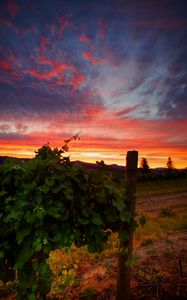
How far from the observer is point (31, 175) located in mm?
3604

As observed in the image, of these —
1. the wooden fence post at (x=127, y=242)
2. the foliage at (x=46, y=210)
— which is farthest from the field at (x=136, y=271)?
the foliage at (x=46, y=210)

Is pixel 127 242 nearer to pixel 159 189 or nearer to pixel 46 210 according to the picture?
pixel 46 210

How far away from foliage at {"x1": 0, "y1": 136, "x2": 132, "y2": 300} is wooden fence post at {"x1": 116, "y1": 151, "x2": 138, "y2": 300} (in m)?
0.25

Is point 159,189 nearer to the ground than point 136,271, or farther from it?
farther from it

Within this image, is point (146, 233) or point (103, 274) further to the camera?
point (146, 233)

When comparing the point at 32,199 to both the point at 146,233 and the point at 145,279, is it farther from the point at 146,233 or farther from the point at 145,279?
the point at 146,233

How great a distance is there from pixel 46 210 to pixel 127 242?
1506 millimetres

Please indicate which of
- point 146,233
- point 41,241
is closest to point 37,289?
point 41,241

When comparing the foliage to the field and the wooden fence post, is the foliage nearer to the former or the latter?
the wooden fence post

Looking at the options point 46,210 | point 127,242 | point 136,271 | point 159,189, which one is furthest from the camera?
point 159,189

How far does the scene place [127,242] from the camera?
4316mm

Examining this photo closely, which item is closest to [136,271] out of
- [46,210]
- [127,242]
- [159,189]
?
[127,242]

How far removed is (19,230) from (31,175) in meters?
0.64

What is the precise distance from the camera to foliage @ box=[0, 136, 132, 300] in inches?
134
